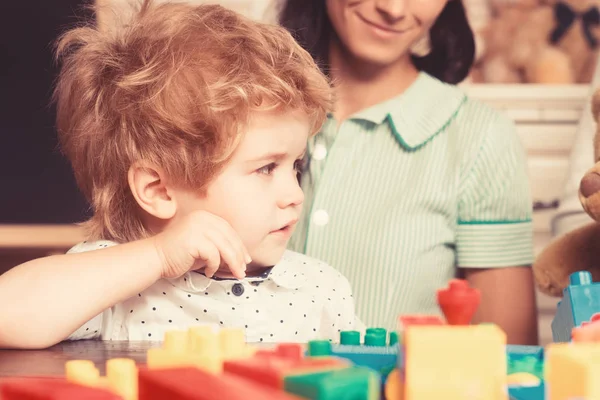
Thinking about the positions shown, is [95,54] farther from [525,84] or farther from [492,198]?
[525,84]

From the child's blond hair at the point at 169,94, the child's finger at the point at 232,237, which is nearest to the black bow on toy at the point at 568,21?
the child's blond hair at the point at 169,94

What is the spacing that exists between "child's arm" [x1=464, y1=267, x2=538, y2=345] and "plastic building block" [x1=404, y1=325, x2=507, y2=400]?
2.96 ft

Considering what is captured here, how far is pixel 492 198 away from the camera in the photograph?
123 cm

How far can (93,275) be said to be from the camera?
775 millimetres

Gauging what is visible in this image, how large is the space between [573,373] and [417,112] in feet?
3.26

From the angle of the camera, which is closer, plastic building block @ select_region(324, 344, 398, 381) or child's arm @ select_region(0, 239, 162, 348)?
plastic building block @ select_region(324, 344, 398, 381)

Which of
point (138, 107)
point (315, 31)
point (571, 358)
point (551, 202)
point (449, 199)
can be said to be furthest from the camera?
point (551, 202)

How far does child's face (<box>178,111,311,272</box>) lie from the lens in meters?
0.90

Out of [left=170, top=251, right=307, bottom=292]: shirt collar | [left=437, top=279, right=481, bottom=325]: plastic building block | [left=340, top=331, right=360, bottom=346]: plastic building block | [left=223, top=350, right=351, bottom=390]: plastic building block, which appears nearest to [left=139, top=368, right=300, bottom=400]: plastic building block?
[left=223, top=350, right=351, bottom=390]: plastic building block

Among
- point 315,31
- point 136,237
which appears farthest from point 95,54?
point 315,31

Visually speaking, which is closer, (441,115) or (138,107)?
(138,107)

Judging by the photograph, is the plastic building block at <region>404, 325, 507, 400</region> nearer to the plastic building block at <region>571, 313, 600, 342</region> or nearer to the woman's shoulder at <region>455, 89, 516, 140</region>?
the plastic building block at <region>571, 313, 600, 342</region>

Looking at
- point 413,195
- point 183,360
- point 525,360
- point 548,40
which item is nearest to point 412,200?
point 413,195

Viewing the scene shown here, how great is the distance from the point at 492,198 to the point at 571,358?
0.93 metres
